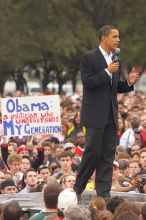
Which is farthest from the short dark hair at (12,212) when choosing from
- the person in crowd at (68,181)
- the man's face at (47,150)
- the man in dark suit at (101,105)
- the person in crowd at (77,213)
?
the man's face at (47,150)

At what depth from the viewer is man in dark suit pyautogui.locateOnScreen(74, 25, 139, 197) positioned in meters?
10.8

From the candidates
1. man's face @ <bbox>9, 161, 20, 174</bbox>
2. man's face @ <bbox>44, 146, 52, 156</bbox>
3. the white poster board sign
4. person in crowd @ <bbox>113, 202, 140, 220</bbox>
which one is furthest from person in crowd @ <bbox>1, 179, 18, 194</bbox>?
person in crowd @ <bbox>113, 202, 140, 220</bbox>

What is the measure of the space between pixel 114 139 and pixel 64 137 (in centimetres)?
1071

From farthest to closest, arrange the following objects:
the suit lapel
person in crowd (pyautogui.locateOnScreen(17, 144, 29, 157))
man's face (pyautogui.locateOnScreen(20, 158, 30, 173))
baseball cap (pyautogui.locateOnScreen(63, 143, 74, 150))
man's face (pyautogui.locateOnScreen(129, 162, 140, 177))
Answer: baseball cap (pyautogui.locateOnScreen(63, 143, 74, 150))
person in crowd (pyautogui.locateOnScreen(17, 144, 29, 157))
man's face (pyautogui.locateOnScreen(20, 158, 30, 173))
man's face (pyautogui.locateOnScreen(129, 162, 140, 177))
the suit lapel

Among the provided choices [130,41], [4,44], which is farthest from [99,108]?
[130,41]

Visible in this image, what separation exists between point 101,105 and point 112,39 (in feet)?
2.35

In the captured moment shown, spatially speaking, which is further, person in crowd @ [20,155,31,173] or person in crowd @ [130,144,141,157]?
person in crowd @ [130,144,141,157]

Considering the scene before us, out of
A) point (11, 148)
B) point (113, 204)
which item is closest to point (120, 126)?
point (11, 148)

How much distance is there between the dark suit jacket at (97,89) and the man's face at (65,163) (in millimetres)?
4473

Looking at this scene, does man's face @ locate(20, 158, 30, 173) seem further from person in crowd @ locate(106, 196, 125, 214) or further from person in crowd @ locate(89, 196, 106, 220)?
person in crowd @ locate(89, 196, 106, 220)

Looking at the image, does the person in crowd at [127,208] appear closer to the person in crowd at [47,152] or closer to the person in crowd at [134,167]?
the person in crowd at [134,167]

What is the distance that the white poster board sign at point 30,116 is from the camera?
1755 cm

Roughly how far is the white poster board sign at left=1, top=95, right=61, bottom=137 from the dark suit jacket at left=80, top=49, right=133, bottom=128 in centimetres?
635

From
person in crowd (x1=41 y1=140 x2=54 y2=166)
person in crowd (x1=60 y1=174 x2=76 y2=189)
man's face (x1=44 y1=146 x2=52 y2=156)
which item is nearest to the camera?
person in crowd (x1=60 y1=174 x2=76 y2=189)
